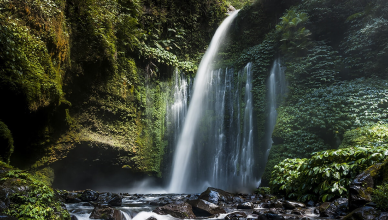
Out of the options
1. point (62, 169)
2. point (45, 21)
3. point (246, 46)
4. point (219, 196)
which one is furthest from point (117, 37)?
point (219, 196)

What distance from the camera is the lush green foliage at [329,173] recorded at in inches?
219

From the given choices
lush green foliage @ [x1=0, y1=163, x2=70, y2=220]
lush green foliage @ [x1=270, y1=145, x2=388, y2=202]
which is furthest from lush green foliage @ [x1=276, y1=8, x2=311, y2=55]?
lush green foliage @ [x1=0, y1=163, x2=70, y2=220]

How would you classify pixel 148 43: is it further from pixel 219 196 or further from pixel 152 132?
pixel 219 196

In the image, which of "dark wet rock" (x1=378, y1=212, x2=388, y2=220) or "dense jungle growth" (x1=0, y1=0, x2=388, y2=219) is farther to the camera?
"dense jungle growth" (x1=0, y1=0, x2=388, y2=219)

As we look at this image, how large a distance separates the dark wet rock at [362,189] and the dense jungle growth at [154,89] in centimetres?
12

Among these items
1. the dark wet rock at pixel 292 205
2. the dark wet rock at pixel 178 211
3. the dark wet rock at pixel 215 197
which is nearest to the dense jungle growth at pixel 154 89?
the dark wet rock at pixel 292 205

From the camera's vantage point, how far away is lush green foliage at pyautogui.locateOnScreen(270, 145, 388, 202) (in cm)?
556

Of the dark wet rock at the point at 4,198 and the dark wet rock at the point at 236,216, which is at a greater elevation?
the dark wet rock at the point at 4,198

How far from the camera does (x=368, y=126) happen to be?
844cm

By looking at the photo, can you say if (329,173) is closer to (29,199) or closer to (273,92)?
(29,199)

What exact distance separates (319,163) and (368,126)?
354 centimetres

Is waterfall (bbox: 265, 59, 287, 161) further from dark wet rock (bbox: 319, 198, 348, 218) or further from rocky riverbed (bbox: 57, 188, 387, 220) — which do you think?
dark wet rock (bbox: 319, 198, 348, 218)

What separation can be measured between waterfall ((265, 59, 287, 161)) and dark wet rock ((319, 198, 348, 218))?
6522 millimetres

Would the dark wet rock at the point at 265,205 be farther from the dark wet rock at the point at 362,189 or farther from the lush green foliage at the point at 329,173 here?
the dark wet rock at the point at 362,189
